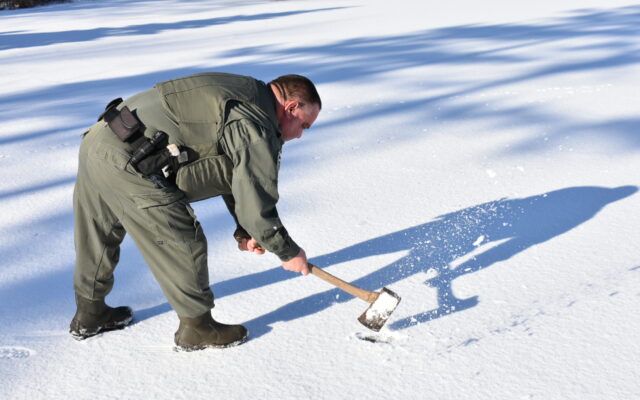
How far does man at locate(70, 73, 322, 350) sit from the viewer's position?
70.7 inches

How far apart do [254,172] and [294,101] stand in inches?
10.0

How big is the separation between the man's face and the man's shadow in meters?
0.65

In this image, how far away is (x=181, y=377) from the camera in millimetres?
1912

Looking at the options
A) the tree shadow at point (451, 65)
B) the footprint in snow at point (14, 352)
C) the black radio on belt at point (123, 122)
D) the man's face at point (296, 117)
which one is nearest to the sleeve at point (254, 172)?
the man's face at point (296, 117)

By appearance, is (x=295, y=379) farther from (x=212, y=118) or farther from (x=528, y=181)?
(x=528, y=181)

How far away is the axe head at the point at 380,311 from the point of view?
2.06 meters

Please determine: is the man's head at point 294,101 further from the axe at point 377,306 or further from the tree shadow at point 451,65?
the tree shadow at point 451,65

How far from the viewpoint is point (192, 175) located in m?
1.87

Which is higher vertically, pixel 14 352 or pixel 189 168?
pixel 189 168

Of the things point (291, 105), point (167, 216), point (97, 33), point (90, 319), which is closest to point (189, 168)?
point (167, 216)

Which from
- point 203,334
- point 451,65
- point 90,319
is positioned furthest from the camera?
point 451,65

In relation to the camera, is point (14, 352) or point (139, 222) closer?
point (139, 222)

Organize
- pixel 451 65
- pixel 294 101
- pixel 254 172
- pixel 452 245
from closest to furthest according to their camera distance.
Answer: pixel 254 172 < pixel 294 101 < pixel 452 245 < pixel 451 65

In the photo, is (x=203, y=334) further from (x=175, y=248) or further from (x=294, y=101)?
(x=294, y=101)
